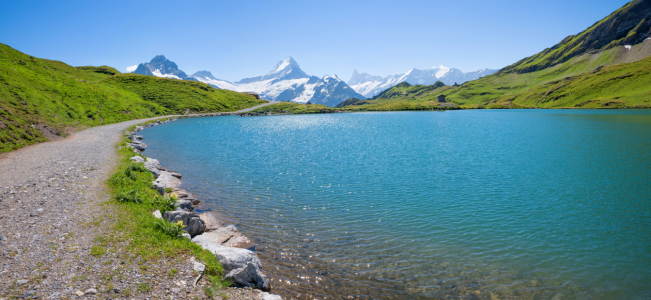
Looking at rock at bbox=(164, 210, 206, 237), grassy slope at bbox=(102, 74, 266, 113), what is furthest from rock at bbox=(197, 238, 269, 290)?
grassy slope at bbox=(102, 74, 266, 113)

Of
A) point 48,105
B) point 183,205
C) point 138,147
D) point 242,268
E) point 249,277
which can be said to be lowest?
point 249,277

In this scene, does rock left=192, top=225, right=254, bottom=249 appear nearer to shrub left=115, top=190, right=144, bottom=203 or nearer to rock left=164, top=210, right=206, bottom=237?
rock left=164, top=210, right=206, bottom=237

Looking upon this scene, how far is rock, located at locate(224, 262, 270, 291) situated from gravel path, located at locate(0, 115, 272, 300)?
610 millimetres

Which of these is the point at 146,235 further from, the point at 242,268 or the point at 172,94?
the point at 172,94

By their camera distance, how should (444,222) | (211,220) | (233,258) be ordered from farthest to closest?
(211,220)
(444,222)
(233,258)

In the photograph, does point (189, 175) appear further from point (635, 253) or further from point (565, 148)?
point (565, 148)

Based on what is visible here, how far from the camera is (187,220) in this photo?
17625 mm

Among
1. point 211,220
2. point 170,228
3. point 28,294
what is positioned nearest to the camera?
point 28,294

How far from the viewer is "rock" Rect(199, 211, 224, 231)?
20.0 m

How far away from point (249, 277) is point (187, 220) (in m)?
7.38

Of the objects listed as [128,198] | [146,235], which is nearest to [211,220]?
[128,198]

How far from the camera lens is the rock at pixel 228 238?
17.2 metres

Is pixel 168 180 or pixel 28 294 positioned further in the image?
pixel 168 180

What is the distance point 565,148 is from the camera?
47.7m
